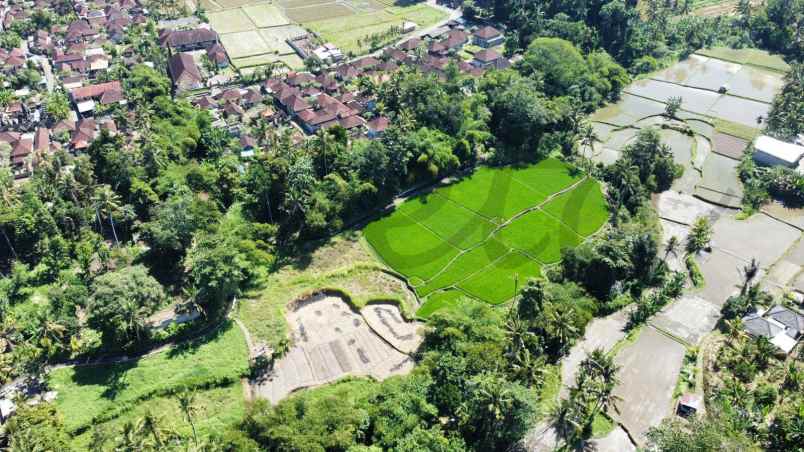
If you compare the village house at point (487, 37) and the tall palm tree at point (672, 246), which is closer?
the tall palm tree at point (672, 246)

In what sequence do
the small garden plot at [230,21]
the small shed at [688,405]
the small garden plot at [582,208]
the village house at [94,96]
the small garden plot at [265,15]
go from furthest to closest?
the small garden plot at [265,15] → the small garden plot at [230,21] → the village house at [94,96] → the small garden plot at [582,208] → the small shed at [688,405]

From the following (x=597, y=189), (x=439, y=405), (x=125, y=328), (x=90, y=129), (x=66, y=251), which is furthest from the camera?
(x=90, y=129)

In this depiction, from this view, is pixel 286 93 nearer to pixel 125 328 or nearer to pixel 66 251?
pixel 66 251

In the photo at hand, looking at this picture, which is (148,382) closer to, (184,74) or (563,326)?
(563,326)

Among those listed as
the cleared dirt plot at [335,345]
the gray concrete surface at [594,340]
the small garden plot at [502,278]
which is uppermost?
the small garden plot at [502,278]

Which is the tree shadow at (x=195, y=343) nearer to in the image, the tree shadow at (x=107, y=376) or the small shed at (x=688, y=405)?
the tree shadow at (x=107, y=376)

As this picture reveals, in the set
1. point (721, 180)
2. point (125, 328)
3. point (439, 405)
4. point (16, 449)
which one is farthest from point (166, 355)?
point (721, 180)

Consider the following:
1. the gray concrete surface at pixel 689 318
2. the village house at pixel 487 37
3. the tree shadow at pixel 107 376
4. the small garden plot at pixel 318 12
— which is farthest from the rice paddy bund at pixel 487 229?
the small garden plot at pixel 318 12
